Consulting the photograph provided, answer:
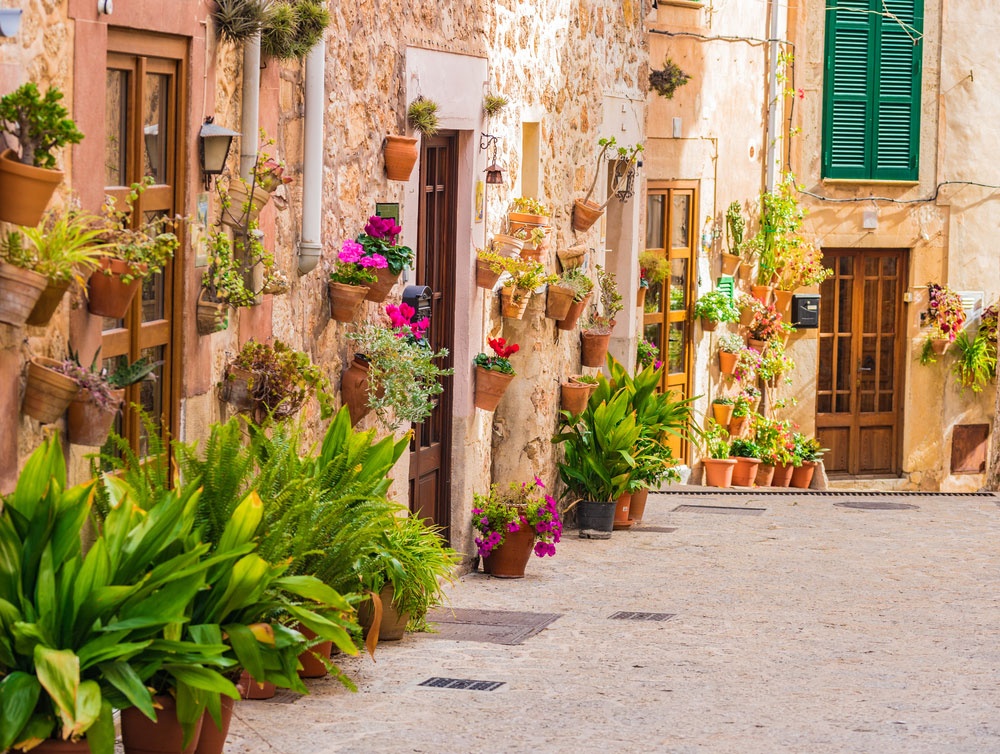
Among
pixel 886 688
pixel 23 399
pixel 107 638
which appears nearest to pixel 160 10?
pixel 23 399

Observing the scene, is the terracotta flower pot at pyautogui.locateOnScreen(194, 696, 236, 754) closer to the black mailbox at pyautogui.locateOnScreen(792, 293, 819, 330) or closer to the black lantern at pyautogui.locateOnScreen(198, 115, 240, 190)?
the black lantern at pyautogui.locateOnScreen(198, 115, 240, 190)

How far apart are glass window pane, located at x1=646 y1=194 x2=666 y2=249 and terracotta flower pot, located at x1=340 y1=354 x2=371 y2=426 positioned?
6.95 metres

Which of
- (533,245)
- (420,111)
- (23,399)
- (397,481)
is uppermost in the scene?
(420,111)

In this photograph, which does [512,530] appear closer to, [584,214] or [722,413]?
[584,214]

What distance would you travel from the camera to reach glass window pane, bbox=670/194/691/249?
13.8 meters

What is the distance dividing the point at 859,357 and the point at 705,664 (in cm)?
1059

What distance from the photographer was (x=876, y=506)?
12.4 meters

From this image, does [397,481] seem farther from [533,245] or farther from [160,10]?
[160,10]

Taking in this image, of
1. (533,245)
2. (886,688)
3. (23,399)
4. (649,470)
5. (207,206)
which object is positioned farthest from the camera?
(649,470)

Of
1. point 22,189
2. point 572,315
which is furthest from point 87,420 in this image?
point 572,315

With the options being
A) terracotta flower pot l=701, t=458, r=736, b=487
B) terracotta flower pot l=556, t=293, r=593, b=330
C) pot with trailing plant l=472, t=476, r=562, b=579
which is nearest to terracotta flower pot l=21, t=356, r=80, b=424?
pot with trailing plant l=472, t=476, r=562, b=579

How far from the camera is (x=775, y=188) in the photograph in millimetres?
15438

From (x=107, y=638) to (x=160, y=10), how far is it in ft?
6.82

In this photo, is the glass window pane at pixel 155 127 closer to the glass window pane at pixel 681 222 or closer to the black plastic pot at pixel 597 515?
the black plastic pot at pixel 597 515
